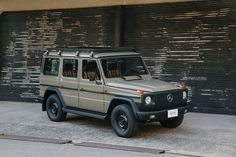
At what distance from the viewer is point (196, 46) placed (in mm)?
13359

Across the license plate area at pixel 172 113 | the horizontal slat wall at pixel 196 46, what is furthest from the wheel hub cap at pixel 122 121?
the horizontal slat wall at pixel 196 46

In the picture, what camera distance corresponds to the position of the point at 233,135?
10.3 m

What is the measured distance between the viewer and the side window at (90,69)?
1099 centimetres

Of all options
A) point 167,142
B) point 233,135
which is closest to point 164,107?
point 167,142

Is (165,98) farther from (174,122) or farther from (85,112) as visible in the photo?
(85,112)

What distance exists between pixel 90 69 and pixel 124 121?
1696mm

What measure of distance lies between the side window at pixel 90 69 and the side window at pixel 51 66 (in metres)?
1.13

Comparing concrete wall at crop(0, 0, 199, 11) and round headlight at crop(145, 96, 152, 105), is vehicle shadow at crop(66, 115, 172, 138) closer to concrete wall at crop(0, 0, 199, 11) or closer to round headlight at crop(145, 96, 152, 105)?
round headlight at crop(145, 96, 152, 105)

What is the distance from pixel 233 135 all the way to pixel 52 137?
397 cm

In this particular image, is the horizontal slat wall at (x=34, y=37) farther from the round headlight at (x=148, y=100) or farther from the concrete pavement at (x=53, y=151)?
the concrete pavement at (x=53, y=151)

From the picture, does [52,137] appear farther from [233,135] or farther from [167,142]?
[233,135]

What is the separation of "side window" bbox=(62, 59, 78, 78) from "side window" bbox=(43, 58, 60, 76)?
1.15 ft

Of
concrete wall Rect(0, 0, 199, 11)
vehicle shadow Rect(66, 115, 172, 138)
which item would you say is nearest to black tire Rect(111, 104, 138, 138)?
vehicle shadow Rect(66, 115, 172, 138)

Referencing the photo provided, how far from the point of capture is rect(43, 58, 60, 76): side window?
40.0 ft
